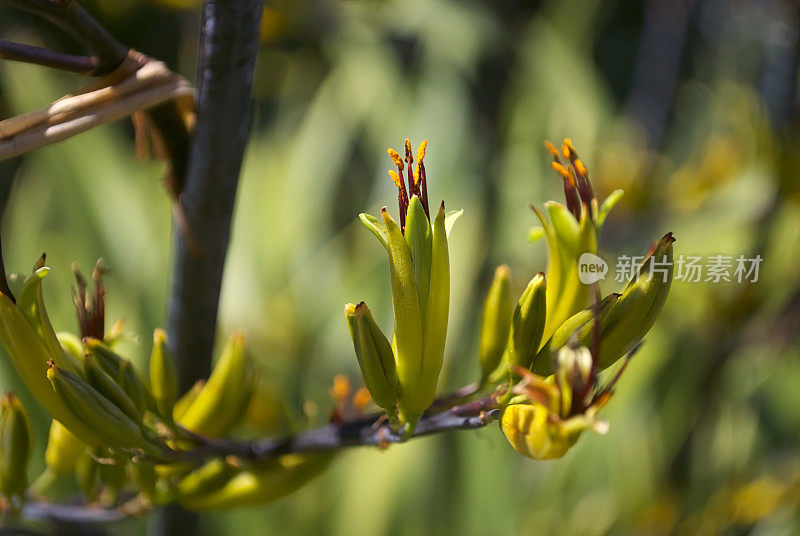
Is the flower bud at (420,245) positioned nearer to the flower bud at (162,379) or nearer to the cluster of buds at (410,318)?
the cluster of buds at (410,318)

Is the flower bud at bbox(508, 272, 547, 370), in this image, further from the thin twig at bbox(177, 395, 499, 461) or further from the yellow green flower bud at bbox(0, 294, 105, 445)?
Result: the yellow green flower bud at bbox(0, 294, 105, 445)

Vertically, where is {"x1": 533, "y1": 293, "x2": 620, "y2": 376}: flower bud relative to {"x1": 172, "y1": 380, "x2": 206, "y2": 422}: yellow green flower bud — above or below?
above

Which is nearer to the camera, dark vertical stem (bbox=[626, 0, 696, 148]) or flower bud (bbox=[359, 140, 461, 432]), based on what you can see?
flower bud (bbox=[359, 140, 461, 432])

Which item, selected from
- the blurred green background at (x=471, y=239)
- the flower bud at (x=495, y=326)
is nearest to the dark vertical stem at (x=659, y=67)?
the blurred green background at (x=471, y=239)

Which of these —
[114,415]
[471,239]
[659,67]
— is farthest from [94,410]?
[659,67]

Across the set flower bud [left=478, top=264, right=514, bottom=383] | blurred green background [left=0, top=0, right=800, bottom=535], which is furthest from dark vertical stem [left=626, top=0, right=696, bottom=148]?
flower bud [left=478, top=264, right=514, bottom=383]

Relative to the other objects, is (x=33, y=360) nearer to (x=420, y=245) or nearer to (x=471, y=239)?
(x=420, y=245)

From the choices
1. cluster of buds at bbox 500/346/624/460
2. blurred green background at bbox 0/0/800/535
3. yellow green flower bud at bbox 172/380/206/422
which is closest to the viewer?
cluster of buds at bbox 500/346/624/460
